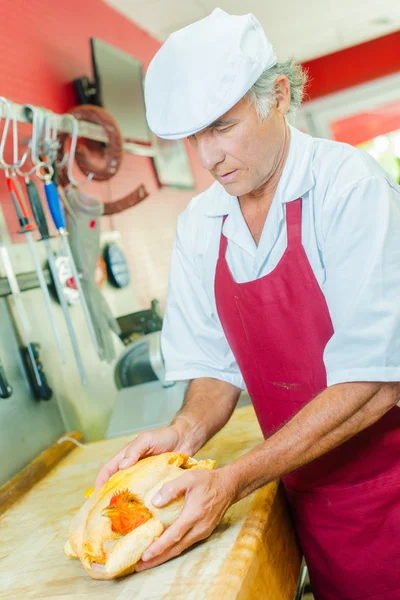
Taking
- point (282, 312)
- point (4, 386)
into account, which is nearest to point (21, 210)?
point (4, 386)

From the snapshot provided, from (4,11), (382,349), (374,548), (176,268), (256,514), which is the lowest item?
(374,548)

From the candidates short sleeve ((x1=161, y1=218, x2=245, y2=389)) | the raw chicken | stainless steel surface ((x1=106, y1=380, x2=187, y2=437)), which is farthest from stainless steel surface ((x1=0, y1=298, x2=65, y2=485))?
the raw chicken

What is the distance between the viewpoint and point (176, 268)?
165cm

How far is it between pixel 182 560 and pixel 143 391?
1176 millimetres

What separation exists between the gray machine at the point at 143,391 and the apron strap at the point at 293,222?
93 centimetres

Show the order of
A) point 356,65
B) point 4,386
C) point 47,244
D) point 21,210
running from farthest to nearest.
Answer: point 356,65, point 47,244, point 21,210, point 4,386

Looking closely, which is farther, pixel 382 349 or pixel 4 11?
pixel 4 11

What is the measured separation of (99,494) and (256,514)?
29 centimetres

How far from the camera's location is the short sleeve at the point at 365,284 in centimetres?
120

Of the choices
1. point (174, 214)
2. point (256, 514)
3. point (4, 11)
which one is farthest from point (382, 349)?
point (174, 214)

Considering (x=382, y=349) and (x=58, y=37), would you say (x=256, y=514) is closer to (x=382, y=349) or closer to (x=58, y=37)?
(x=382, y=349)

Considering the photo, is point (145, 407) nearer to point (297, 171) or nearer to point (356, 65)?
point (297, 171)

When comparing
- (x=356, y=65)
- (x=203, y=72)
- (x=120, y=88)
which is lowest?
(x=203, y=72)

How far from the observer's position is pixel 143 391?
90.0 inches
